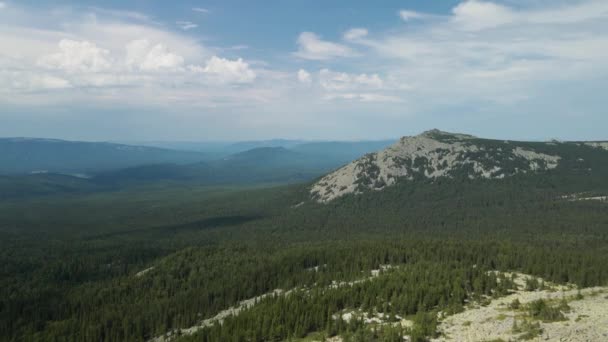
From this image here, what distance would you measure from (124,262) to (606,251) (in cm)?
17336

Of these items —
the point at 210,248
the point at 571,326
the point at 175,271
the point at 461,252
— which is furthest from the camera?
the point at 210,248

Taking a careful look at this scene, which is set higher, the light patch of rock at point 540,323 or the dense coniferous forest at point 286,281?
the light patch of rock at point 540,323

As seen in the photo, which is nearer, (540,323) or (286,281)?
(540,323)

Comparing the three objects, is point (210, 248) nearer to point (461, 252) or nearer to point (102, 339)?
point (102, 339)

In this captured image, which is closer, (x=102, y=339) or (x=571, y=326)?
(x=571, y=326)

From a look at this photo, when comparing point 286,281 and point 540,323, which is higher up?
point 540,323

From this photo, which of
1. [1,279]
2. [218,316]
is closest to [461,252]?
[218,316]

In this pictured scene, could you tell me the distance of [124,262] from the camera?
17675 centimetres

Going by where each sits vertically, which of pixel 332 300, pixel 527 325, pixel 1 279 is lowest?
pixel 1 279

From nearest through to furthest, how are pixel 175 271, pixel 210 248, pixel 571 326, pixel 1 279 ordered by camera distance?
pixel 571 326 < pixel 175 271 < pixel 1 279 < pixel 210 248

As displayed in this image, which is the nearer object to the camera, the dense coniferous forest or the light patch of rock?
the light patch of rock

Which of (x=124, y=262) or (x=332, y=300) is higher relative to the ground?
(x=332, y=300)

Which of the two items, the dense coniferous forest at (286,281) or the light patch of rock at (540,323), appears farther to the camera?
the dense coniferous forest at (286,281)

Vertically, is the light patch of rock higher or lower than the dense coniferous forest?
higher
